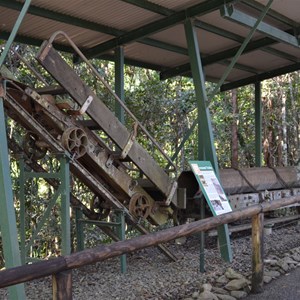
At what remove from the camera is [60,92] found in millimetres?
5398

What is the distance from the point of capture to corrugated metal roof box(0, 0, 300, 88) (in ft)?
21.0

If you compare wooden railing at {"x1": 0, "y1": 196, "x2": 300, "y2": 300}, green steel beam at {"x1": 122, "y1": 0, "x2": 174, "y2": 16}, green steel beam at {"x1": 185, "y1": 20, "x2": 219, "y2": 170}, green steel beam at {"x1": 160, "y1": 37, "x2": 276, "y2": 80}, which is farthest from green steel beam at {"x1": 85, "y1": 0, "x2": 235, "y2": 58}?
wooden railing at {"x1": 0, "y1": 196, "x2": 300, "y2": 300}

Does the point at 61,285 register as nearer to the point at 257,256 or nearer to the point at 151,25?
the point at 257,256

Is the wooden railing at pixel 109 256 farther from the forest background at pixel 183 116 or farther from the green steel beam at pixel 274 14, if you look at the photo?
the forest background at pixel 183 116

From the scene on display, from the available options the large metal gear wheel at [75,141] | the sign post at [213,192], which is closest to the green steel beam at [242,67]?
the sign post at [213,192]

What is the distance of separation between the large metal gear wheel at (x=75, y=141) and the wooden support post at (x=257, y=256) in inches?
90.0

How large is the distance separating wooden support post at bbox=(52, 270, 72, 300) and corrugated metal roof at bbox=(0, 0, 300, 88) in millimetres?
4397

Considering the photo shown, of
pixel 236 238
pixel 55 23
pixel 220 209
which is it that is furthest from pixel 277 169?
pixel 55 23

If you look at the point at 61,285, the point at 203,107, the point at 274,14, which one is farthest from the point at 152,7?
the point at 61,285

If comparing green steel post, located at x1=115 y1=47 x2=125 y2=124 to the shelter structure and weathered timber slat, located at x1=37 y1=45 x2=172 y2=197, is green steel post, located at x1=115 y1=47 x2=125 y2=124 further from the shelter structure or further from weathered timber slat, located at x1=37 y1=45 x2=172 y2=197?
weathered timber slat, located at x1=37 y1=45 x2=172 y2=197

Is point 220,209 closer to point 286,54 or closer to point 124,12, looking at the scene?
point 124,12

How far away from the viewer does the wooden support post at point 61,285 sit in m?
2.92

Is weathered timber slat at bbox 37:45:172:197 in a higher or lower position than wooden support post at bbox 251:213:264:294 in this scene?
higher

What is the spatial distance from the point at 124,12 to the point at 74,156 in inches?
101
